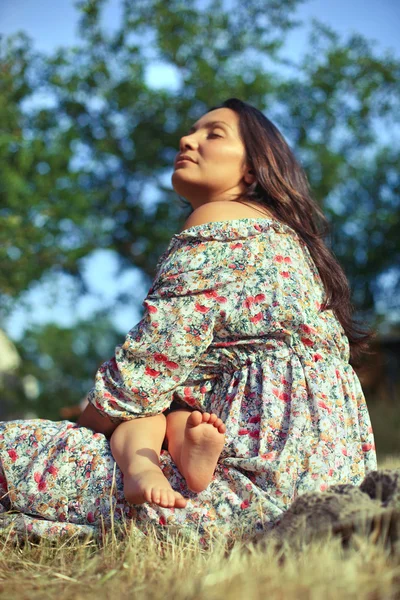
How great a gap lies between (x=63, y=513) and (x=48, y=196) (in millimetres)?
7801

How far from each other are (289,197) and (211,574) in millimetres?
1761

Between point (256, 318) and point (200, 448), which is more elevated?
point (256, 318)

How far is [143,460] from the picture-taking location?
2.00m

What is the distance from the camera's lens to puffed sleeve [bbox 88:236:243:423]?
7.02ft

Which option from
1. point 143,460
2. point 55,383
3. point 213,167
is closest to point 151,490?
point 143,460

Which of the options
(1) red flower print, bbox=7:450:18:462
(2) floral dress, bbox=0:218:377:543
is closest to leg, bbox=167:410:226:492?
(2) floral dress, bbox=0:218:377:543

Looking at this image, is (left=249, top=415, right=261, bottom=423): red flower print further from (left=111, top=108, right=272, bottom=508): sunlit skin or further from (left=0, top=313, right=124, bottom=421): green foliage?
(left=0, top=313, right=124, bottom=421): green foliage

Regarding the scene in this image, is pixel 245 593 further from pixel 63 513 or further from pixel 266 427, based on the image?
pixel 63 513

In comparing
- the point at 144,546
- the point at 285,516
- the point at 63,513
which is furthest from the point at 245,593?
the point at 63,513

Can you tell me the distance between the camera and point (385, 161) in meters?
12.8

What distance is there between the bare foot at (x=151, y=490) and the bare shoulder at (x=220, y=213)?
2.94 feet

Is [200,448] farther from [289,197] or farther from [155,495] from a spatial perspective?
[289,197]

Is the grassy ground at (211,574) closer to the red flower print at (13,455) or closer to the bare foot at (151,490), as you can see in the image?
the bare foot at (151,490)

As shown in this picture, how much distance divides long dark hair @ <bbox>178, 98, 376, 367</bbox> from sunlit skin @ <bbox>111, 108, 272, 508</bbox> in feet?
0.15
